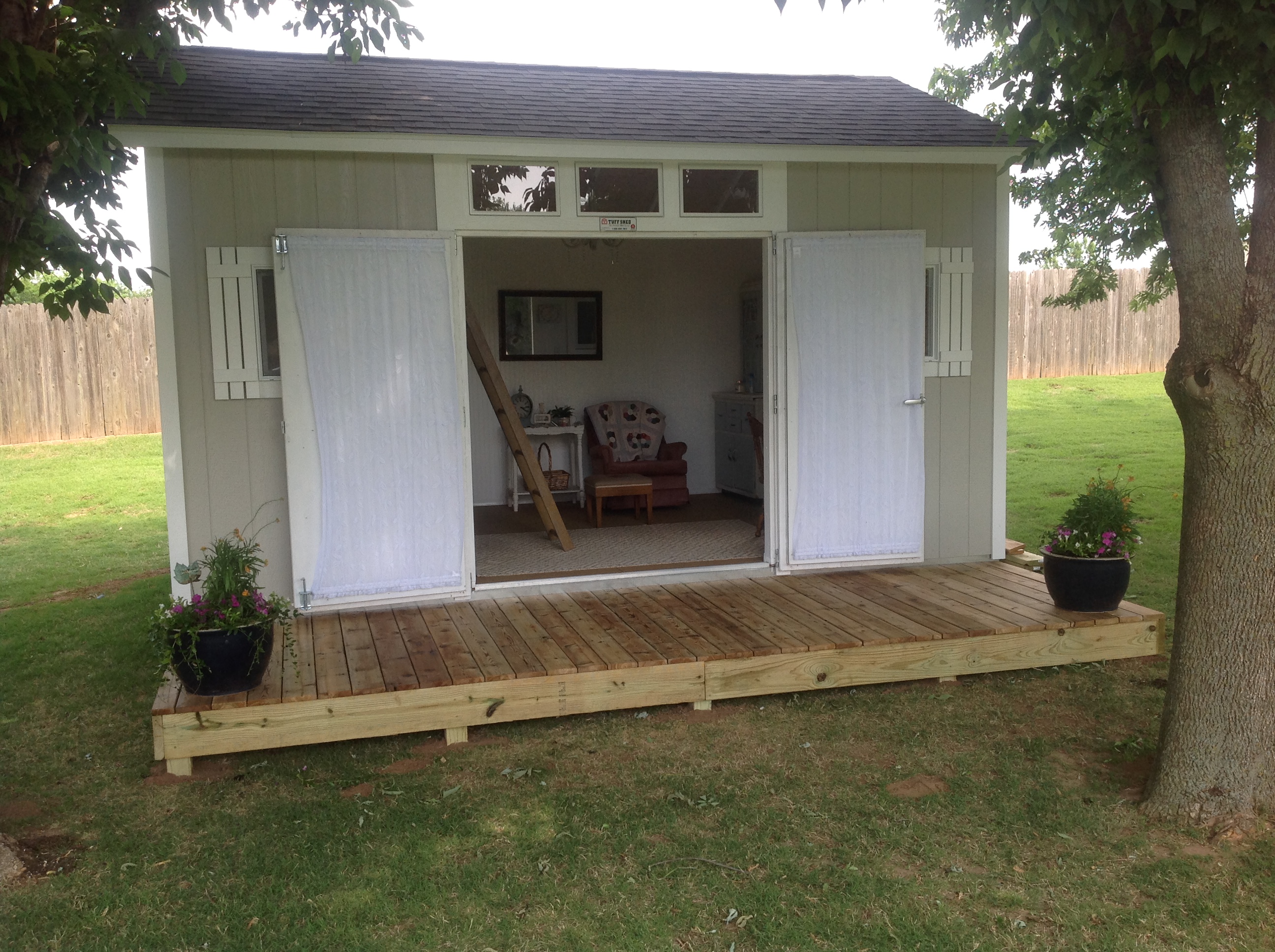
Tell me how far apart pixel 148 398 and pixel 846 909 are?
11.7 metres

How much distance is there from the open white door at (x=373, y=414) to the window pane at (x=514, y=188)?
30 centimetres

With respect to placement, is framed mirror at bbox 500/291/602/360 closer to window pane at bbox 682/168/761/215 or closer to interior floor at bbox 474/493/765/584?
interior floor at bbox 474/493/765/584

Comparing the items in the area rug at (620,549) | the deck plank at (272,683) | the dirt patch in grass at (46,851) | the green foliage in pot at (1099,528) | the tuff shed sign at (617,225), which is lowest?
the dirt patch in grass at (46,851)

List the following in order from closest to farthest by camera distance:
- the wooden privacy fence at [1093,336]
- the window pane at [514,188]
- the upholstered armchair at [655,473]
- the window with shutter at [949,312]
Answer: the window pane at [514,188], the window with shutter at [949,312], the upholstered armchair at [655,473], the wooden privacy fence at [1093,336]

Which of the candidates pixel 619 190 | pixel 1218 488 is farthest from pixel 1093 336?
pixel 1218 488

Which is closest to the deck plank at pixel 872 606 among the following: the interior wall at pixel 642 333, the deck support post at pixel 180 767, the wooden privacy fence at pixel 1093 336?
the deck support post at pixel 180 767

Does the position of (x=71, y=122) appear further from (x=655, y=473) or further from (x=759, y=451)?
(x=655, y=473)

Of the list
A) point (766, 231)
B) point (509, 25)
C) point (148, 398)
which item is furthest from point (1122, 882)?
point (509, 25)

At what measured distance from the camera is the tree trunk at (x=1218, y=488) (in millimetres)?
3441

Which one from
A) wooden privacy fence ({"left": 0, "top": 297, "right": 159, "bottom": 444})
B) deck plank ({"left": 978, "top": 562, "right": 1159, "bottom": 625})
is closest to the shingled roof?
deck plank ({"left": 978, "top": 562, "right": 1159, "bottom": 625})

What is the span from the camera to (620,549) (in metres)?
7.18

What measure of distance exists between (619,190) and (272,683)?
309 centimetres

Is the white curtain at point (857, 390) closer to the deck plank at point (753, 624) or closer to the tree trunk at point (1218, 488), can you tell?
the deck plank at point (753, 624)

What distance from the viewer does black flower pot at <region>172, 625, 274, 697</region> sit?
4195 millimetres
